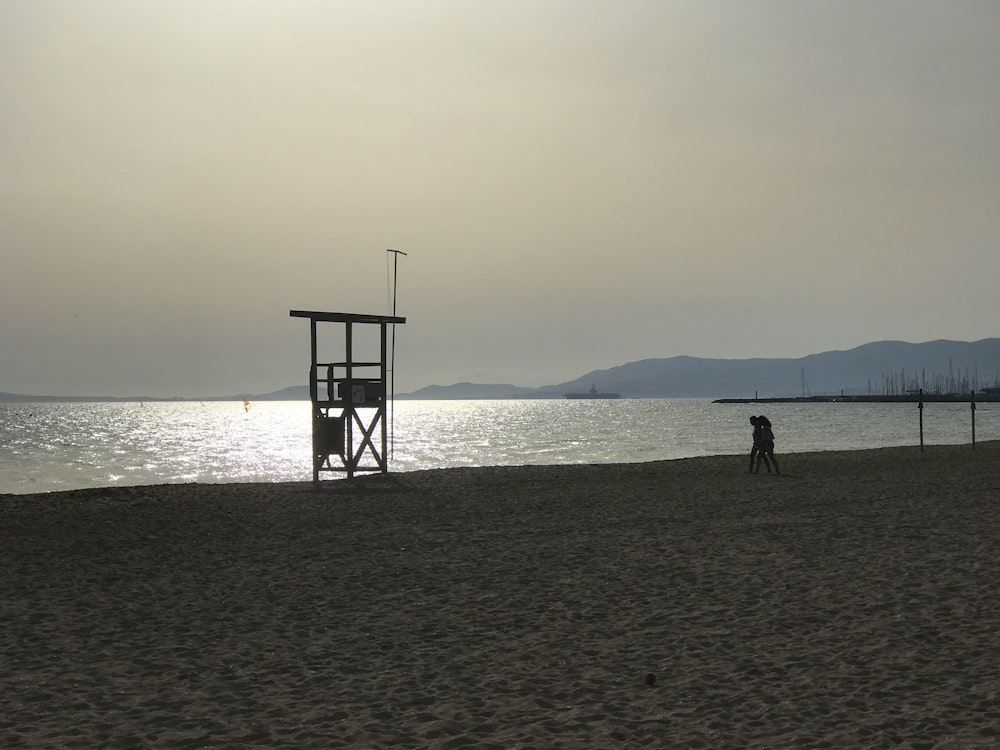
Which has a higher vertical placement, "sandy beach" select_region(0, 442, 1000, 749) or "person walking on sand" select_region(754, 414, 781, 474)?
"person walking on sand" select_region(754, 414, 781, 474)

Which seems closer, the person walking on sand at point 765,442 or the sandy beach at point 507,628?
the sandy beach at point 507,628

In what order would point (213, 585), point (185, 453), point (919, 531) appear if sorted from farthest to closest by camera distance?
1. point (185, 453)
2. point (919, 531)
3. point (213, 585)

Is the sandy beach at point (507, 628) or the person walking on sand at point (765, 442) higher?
the person walking on sand at point (765, 442)

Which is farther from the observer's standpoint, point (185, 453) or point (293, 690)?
point (185, 453)

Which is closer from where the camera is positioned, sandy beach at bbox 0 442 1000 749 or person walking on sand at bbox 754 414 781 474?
sandy beach at bbox 0 442 1000 749

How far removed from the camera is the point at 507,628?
8.70 metres

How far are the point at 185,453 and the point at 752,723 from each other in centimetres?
6974

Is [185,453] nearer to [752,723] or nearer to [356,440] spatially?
[356,440]

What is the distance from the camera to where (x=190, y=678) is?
23.6ft

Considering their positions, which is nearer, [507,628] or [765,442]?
[507,628]

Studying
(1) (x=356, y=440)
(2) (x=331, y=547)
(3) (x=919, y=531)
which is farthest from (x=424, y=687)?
(1) (x=356, y=440)

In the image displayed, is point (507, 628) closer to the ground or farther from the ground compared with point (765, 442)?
closer to the ground

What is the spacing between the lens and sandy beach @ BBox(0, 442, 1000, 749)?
599 cm

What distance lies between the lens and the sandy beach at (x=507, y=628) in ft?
19.6
